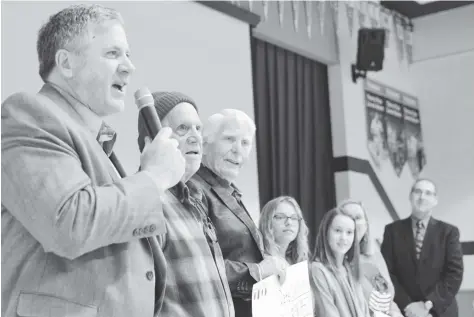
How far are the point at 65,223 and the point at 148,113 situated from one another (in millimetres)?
337

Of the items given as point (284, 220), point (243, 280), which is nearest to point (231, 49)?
point (284, 220)

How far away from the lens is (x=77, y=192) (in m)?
0.94

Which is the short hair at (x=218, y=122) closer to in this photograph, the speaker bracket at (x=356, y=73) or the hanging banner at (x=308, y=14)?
the hanging banner at (x=308, y=14)

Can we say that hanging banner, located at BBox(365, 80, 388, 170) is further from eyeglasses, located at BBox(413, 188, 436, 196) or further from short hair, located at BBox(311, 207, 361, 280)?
short hair, located at BBox(311, 207, 361, 280)

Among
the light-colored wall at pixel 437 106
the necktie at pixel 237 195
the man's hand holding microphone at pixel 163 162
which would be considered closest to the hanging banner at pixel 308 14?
the light-colored wall at pixel 437 106

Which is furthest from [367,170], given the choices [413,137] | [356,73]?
[413,137]

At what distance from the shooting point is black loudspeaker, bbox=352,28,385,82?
6.34m

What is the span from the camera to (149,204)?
1.00 metres

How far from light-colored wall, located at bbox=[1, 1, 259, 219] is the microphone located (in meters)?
2.14

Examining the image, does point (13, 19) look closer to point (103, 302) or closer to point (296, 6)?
point (103, 302)

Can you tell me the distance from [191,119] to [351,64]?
→ 208 inches

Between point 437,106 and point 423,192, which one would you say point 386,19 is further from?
point 423,192

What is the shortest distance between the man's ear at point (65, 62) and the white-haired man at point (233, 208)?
762 mm

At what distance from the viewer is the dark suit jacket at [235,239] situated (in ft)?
5.73
